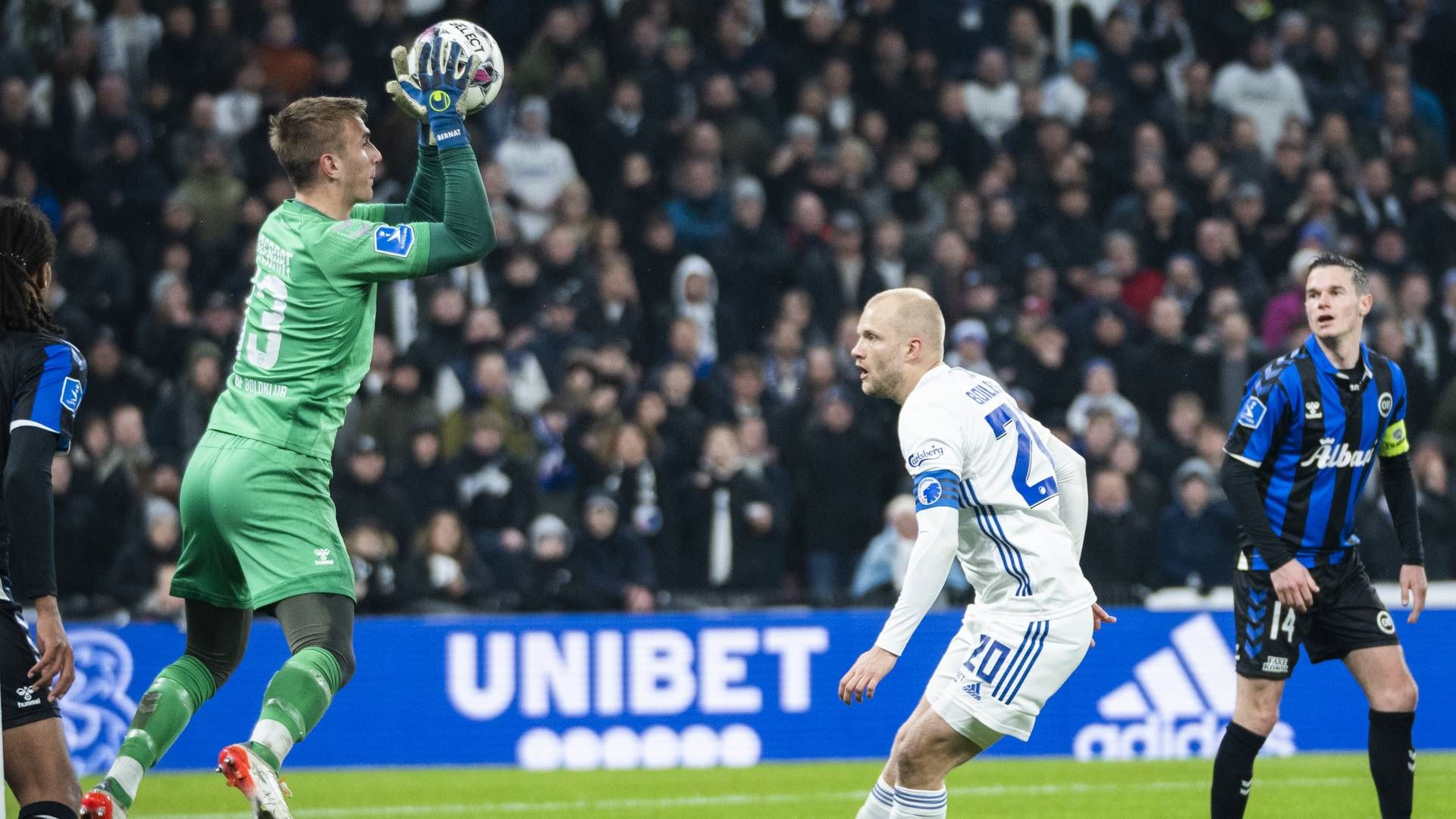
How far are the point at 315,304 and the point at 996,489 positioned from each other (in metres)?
2.15

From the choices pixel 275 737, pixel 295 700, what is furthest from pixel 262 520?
pixel 275 737

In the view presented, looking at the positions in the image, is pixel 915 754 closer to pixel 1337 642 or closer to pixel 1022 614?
pixel 1022 614

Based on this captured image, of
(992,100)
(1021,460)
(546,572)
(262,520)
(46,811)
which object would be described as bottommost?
(546,572)

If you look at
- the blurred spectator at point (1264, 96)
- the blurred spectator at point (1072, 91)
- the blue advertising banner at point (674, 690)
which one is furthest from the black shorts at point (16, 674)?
the blurred spectator at point (1264, 96)

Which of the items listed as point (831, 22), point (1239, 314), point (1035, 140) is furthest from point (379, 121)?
point (1239, 314)

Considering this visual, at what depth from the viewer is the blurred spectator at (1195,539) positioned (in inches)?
499

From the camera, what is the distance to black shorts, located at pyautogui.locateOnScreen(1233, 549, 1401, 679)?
6.86 meters

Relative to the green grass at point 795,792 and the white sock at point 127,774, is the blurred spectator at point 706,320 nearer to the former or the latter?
the green grass at point 795,792

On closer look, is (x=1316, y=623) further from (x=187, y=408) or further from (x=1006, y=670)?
(x=187, y=408)

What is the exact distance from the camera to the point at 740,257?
1470cm

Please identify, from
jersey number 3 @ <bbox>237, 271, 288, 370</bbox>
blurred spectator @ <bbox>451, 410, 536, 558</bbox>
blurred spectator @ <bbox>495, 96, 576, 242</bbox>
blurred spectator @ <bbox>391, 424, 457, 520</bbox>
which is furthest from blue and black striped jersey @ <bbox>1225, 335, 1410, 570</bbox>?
blurred spectator @ <bbox>495, 96, 576, 242</bbox>

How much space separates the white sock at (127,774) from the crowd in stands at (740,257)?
21.6 ft

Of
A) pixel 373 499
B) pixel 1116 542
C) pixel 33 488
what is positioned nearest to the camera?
pixel 33 488

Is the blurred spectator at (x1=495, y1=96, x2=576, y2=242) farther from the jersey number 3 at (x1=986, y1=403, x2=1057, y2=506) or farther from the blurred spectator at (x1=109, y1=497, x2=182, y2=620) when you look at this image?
the jersey number 3 at (x1=986, y1=403, x2=1057, y2=506)
